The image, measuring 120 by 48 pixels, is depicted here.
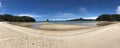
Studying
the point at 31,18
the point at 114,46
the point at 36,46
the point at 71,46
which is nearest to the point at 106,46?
the point at 114,46

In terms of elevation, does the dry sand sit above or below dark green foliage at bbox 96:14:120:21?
below

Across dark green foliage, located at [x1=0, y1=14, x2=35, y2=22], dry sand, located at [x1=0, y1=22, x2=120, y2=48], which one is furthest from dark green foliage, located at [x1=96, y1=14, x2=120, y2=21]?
dry sand, located at [x1=0, y1=22, x2=120, y2=48]

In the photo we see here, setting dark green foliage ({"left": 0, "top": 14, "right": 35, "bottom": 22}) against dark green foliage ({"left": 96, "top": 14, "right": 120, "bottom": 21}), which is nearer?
dark green foliage ({"left": 96, "top": 14, "right": 120, "bottom": 21})

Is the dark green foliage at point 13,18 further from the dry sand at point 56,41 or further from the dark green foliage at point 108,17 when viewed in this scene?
the dry sand at point 56,41

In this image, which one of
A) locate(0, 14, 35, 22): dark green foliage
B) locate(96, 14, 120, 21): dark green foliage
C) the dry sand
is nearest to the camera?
the dry sand

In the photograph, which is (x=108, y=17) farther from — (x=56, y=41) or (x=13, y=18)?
(x=56, y=41)

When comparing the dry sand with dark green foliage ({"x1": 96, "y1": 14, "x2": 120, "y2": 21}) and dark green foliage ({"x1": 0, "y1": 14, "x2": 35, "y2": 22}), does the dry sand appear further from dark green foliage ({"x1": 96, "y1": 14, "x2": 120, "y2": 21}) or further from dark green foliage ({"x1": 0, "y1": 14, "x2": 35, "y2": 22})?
dark green foliage ({"x1": 0, "y1": 14, "x2": 35, "y2": 22})

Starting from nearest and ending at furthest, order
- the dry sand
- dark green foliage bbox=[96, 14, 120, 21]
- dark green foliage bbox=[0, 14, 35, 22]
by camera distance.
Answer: the dry sand < dark green foliage bbox=[96, 14, 120, 21] < dark green foliage bbox=[0, 14, 35, 22]

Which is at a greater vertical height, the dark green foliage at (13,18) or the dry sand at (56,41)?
the dark green foliage at (13,18)

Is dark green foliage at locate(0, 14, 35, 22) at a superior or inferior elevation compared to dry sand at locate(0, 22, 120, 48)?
superior

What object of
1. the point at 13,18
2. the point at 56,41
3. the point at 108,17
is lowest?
the point at 56,41

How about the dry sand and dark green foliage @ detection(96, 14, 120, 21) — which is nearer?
the dry sand

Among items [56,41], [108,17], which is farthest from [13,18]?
[56,41]

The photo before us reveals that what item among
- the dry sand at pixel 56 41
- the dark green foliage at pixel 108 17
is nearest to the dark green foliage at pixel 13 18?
the dark green foliage at pixel 108 17
